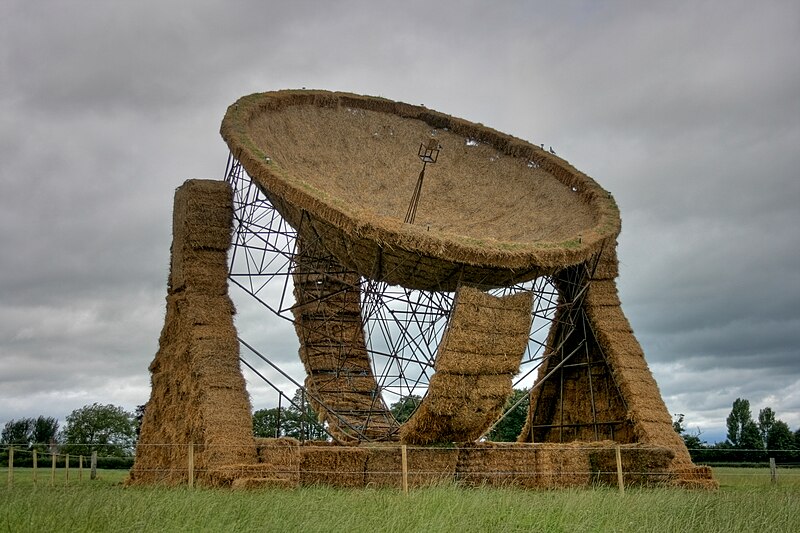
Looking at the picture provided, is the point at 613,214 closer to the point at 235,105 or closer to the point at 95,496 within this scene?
the point at 235,105

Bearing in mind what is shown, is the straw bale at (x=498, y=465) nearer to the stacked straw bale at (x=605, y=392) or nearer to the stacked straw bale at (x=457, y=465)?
the stacked straw bale at (x=457, y=465)

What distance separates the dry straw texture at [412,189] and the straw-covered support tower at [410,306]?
5 centimetres

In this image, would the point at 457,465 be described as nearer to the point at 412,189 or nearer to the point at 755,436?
the point at 412,189

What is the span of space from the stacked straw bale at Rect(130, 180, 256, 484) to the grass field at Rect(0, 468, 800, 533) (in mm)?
3213

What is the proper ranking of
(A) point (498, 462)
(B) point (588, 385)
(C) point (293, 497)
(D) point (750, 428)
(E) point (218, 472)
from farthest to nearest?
(D) point (750, 428), (B) point (588, 385), (A) point (498, 462), (E) point (218, 472), (C) point (293, 497)

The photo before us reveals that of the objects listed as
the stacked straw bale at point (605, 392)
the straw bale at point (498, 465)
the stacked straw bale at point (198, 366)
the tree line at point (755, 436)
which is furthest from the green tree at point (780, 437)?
the stacked straw bale at point (198, 366)

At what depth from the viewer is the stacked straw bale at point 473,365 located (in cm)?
1504

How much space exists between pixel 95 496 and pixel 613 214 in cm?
1318

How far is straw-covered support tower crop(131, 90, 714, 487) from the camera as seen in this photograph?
15.1 metres

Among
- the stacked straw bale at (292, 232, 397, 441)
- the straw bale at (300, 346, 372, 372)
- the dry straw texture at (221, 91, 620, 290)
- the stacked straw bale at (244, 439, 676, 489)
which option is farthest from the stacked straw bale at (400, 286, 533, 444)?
the straw bale at (300, 346, 372, 372)

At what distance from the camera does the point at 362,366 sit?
75.7 feet

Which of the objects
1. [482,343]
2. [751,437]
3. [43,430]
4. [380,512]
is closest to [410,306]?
[482,343]

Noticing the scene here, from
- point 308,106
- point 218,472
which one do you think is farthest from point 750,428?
point 218,472

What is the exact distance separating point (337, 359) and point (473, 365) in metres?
8.26
